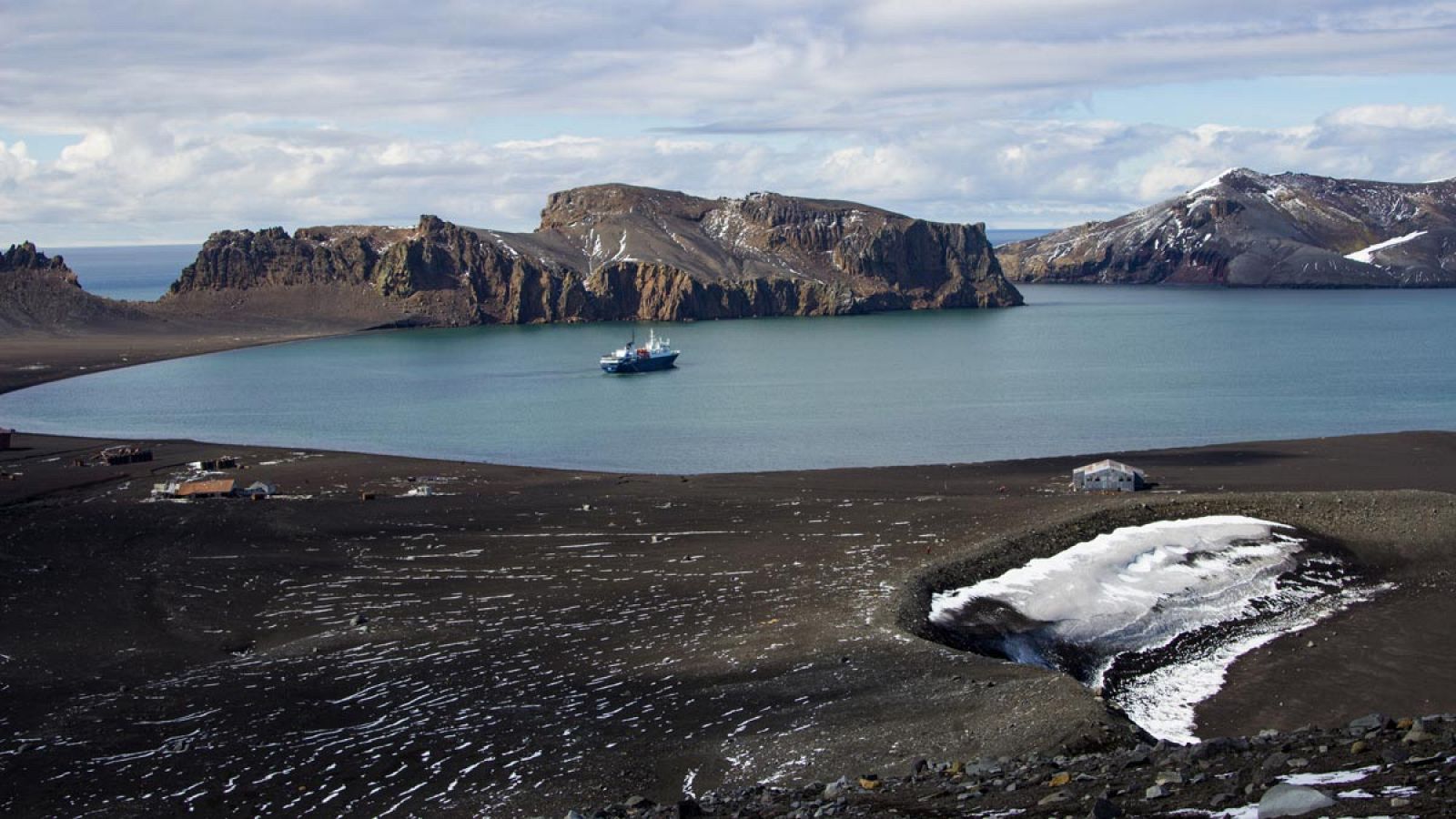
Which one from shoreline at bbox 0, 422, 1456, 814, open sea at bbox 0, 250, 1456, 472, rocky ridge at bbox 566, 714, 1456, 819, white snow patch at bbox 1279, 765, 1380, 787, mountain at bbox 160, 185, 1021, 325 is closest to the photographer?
rocky ridge at bbox 566, 714, 1456, 819

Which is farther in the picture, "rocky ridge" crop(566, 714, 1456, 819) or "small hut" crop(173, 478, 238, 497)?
"small hut" crop(173, 478, 238, 497)

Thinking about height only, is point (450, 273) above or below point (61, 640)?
above

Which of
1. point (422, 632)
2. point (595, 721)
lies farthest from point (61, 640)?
point (595, 721)

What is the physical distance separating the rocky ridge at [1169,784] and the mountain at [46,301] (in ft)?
456

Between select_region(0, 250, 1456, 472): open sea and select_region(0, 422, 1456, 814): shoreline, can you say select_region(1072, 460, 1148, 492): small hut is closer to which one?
select_region(0, 422, 1456, 814): shoreline

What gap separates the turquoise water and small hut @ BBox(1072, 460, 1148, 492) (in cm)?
1145

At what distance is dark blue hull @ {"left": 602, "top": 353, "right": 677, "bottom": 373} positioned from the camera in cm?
11019

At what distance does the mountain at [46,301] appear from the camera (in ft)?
458

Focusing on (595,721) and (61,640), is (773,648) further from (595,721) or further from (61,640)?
(61,640)

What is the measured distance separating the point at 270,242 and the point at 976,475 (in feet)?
484

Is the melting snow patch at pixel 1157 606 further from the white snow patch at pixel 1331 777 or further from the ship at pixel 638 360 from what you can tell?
the ship at pixel 638 360

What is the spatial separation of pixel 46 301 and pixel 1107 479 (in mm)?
129226

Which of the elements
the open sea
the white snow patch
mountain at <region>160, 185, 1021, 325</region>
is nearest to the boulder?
the white snow patch

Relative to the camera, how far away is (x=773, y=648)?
23.6 m
